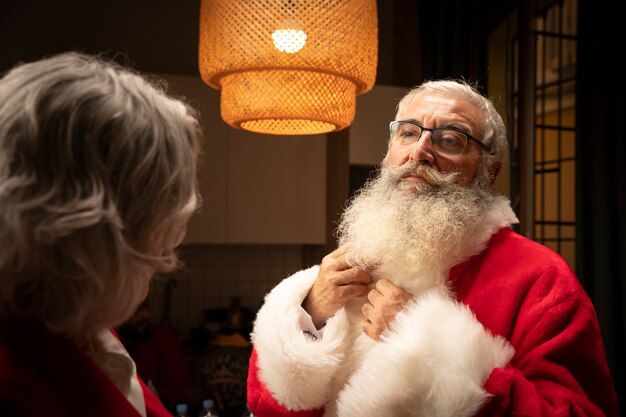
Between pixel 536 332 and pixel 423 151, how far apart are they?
18.8 inches

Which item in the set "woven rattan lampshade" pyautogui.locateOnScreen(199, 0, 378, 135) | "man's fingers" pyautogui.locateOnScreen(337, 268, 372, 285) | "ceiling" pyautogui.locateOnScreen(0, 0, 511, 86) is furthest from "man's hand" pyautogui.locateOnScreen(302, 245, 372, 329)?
"ceiling" pyautogui.locateOnScreen(0, 0, 511, 86)

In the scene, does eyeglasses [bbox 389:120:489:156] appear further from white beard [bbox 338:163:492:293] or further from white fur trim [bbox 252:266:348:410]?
white fur trim [bbox 252:266:348:410]

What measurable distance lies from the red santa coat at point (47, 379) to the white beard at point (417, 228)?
0.72 meters

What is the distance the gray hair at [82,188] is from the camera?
24.6 inches

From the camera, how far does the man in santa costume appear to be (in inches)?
43.1

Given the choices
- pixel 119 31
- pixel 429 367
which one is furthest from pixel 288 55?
pixel 119 31

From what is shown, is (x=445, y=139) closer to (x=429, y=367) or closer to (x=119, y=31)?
(x=429, y=367)

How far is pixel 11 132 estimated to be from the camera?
2.06 feet

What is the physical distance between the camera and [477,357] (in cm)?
110

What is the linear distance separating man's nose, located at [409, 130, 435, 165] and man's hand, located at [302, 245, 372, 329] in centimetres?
27

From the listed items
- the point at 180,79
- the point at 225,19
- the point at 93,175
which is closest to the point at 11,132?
the point at 93,175

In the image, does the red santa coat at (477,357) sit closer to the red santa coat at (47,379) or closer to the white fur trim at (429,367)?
the white fur trim at (429,367)

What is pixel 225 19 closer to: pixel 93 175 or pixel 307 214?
pixel 93 175

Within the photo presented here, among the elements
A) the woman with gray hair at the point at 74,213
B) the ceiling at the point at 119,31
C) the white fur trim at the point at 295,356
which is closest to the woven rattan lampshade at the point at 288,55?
the white fur trim at the point at 295,356
